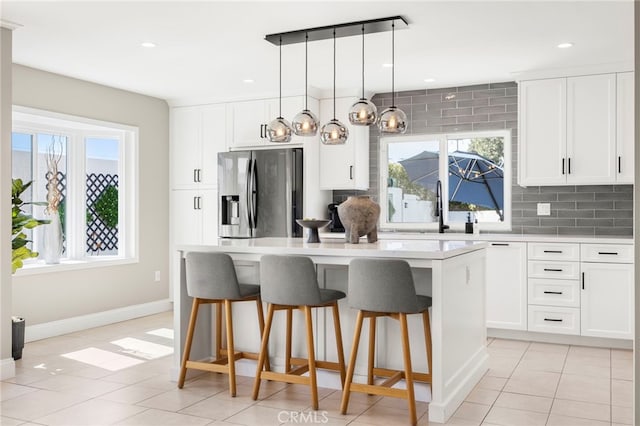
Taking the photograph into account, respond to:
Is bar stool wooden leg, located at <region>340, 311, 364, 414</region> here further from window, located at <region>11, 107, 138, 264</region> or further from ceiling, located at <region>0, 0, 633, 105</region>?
window, located at <region>11, 107, 138, 264</region>

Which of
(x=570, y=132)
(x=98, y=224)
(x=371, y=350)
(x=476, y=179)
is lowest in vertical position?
(x=371, y=350)

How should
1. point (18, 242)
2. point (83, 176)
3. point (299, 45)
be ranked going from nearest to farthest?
point (18, 242) → point (299, 45) → point (83, 176)

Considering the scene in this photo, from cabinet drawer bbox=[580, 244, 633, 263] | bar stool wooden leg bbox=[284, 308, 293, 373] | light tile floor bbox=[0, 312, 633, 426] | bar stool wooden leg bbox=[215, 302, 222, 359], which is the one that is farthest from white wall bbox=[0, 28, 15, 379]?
cabinet drawer bbox=[580, 244, 633, 263]

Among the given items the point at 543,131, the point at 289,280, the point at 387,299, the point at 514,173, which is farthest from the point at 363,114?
the point at 514,173

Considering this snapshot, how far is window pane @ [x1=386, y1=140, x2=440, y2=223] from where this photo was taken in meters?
6.14

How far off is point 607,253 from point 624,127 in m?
1.12

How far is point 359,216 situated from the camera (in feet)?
12.5

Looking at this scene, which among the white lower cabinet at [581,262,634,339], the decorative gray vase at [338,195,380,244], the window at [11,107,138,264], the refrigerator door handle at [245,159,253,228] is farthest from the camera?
the refrigerator door handle at [245,159,253,228]

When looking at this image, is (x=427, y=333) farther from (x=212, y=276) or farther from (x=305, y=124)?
(x=305, y=124)

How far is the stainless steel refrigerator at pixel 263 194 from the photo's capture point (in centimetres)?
588

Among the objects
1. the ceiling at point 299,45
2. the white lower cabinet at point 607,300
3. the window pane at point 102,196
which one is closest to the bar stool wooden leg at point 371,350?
the ceiling at point 299,45

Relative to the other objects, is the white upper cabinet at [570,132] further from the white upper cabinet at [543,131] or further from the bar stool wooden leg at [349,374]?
the bar stool wooden leg at [349,374]

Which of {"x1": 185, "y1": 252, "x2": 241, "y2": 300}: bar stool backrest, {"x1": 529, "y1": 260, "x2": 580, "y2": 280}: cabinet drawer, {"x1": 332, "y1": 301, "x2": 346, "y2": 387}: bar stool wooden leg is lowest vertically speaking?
{"x1": 332, "y1": 301, "x2": 346, "y2": 387}: bar stool wooden leg

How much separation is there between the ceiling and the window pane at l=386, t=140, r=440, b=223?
678 millimetres
